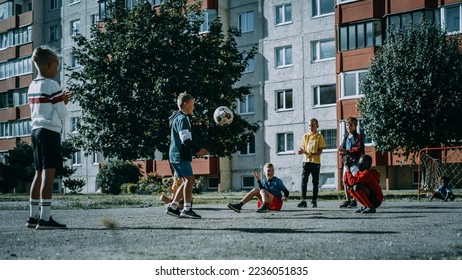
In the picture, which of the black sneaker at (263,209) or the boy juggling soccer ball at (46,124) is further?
the black sneaker at (263,209)

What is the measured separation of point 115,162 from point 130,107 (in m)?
12.1

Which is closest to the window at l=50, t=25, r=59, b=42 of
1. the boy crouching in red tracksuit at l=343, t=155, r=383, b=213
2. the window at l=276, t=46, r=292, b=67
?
the window at l=276, t=46, r=292, b=67

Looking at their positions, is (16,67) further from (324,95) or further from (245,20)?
(324,95)

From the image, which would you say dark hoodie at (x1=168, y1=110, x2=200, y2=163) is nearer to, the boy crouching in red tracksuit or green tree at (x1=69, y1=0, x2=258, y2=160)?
the boy crouching in red tracksuit

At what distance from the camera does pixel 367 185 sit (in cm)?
1095

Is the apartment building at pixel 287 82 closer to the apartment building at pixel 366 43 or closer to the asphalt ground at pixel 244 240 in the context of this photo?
the apartment building at pixel 366 43

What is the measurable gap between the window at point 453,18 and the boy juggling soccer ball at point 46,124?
26599 millimetres

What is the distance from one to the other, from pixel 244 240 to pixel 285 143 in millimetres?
32453

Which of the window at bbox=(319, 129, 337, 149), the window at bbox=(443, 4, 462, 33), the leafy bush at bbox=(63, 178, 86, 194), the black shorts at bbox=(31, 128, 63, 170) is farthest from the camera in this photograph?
the leafy bush at bbox=(63, 178, 86, 194)

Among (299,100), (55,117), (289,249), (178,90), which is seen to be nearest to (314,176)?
(55,117)

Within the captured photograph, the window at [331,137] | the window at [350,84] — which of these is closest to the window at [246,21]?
the window at [350,84]

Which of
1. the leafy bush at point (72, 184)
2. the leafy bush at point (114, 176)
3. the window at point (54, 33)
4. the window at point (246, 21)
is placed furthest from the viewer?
the window at point (54, 33)

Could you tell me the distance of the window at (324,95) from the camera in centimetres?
3719

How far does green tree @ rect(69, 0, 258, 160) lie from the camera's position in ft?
76.0
